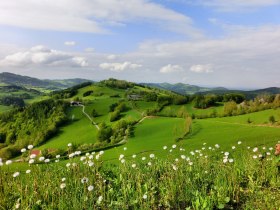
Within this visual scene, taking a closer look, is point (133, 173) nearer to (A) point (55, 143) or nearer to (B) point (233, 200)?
(B) point (233, 200)

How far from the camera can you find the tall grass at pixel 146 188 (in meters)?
7.89

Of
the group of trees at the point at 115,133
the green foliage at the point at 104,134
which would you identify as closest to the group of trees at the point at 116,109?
the group of trees at the point at 115,133

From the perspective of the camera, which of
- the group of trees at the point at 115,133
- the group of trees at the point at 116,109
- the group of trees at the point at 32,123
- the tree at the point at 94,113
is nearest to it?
the group of trees at the point at 115,133

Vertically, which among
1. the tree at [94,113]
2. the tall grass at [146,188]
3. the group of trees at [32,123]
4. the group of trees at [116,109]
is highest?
the tall grass at [146,188]

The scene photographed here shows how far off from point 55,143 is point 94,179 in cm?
12206

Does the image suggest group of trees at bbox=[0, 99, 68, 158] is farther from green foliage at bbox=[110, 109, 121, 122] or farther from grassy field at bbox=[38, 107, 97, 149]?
green foliage at bbox=[110, 109, 121, 122]

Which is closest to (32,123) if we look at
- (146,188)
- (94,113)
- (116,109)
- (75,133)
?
(94,113)

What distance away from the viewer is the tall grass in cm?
789

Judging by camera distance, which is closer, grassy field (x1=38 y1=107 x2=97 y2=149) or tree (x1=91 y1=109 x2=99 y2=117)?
grassy field (x1=38 y1=107 x2=97 y2=149)

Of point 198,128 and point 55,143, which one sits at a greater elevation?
point 198,128

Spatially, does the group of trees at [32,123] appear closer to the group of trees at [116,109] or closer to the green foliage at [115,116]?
the group of trees at [116,109]

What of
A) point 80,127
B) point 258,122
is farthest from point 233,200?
point 80,127

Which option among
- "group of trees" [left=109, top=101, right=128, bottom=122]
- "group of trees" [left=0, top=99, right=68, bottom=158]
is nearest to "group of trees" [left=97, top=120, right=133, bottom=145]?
"group of trees" [left=109, top=101, right=128, bottom=122]

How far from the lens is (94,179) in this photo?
9289 millimetres
